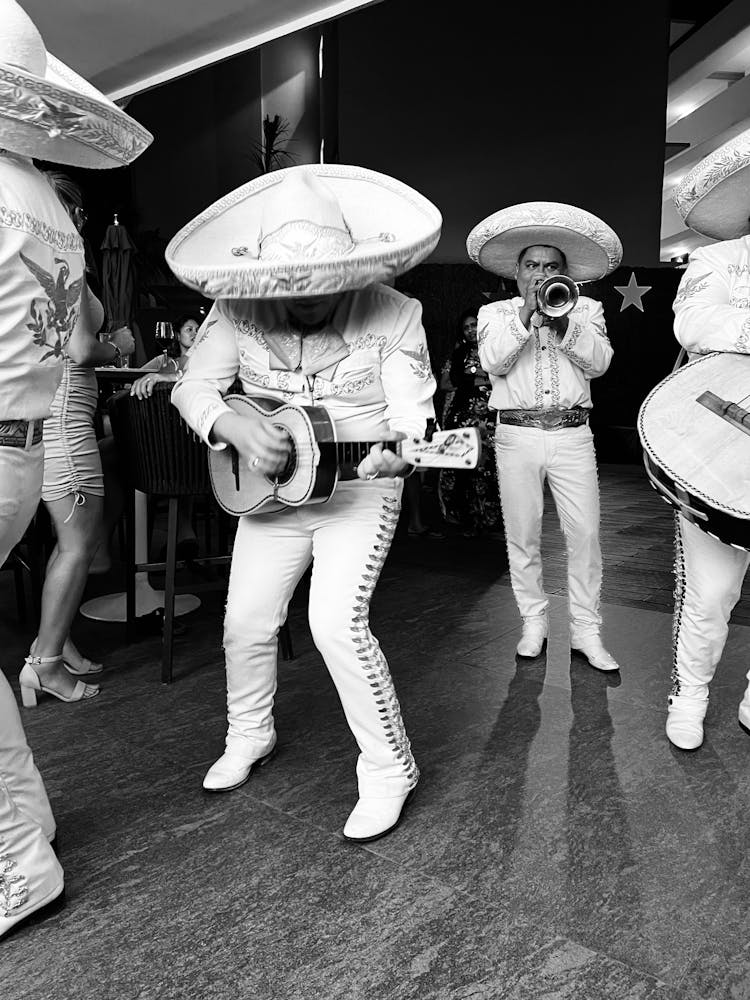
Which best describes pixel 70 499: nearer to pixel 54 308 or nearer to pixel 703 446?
pixel 54 308

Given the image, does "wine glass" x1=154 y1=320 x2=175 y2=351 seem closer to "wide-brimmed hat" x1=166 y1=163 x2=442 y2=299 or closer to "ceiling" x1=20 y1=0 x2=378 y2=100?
"wide-brimmed hat" x1=166 y1=163 x2=442 y2=299

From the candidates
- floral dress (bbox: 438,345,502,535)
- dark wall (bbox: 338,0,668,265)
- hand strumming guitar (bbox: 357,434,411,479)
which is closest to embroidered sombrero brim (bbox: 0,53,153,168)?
hand strumming guitar (bbox: 357,434,411,479)

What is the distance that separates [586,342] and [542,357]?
165mm

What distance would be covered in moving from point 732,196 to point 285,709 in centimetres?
208

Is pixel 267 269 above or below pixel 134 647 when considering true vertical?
above

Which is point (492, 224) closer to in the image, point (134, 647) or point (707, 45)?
point (134, 647)

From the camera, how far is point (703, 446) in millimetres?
2148

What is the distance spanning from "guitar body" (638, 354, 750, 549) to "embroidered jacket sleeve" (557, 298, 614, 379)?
2.12ft

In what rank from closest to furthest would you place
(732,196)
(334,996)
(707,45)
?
(334,996) → (732,196) → (707,45)

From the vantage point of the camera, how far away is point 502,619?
3744 mm

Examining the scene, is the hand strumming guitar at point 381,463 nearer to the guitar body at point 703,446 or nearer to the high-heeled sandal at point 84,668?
the guitar body at point 703,446

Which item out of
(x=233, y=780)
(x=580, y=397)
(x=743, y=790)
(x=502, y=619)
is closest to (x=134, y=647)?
(x=233, y=780)

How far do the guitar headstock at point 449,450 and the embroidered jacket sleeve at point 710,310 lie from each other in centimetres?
100

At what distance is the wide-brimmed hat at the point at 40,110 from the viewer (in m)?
1.38
